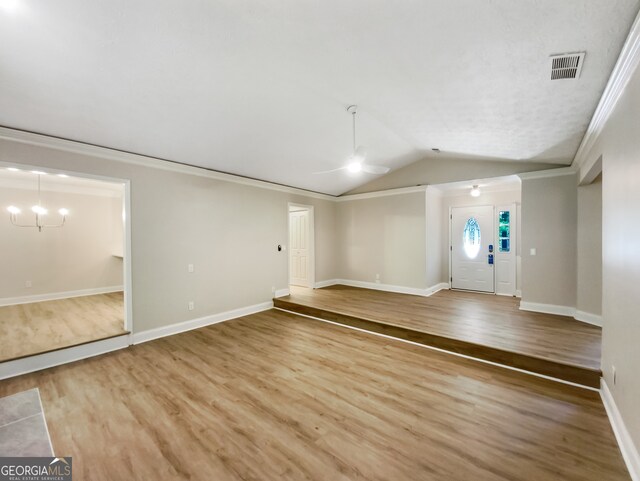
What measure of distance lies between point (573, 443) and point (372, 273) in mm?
4892

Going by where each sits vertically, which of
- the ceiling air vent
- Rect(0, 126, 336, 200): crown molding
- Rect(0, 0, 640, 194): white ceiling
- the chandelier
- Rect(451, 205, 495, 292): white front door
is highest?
Rect(0, 0, 640, 194): white ceiling

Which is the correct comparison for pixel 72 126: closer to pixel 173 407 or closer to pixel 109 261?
pixel 173 407

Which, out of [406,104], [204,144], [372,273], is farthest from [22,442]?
[372,273]

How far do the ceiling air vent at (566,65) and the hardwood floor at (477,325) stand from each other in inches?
109

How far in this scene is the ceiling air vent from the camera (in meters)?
1.90

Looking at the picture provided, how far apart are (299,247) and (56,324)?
16.0 feet

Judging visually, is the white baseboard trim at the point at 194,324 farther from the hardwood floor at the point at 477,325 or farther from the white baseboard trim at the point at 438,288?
Answer: the white baseboard trim at the point at 438,288

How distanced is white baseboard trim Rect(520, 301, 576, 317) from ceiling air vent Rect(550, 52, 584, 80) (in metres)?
3.94

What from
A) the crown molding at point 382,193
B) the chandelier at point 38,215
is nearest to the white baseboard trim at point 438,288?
the crown molding at point 382,193

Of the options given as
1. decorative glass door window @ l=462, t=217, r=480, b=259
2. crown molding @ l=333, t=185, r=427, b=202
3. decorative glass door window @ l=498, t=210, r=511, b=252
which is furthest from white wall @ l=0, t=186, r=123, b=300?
decorative glass door window @ l=498, t=210, r=511, b=252

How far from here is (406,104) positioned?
3.14m

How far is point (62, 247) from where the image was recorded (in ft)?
20.5

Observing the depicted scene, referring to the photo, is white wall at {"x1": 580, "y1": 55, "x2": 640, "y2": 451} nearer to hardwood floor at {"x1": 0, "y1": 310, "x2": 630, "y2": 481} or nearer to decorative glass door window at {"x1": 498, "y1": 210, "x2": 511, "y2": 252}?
hardwood floor at {"x1": 0, "y1": 310, "x2": 630, "y2": 481}

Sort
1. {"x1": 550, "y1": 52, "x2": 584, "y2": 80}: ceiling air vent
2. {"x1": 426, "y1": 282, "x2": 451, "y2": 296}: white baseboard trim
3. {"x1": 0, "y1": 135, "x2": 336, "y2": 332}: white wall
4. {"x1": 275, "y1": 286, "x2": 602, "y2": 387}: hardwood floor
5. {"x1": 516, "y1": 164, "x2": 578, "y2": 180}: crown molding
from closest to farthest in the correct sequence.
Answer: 1. {"x1": 550, "y1": 52, "x2": 584, "y2": 80}: ceiling air vent
2. {"x1": 275, "y1": 286, "x2": 602, "y2": 387}: hardwood floor
3. {"x1": 0, "y1": 135, "x2": 336, "y2": 332}: white wall
4. {"x1": 516, "y1": 164, "x2": 578, "y2": 180}: crown molding
5. {"x1": 426, "y1": 282, "x2": 451, "y2": 296}: white baseboard trim
